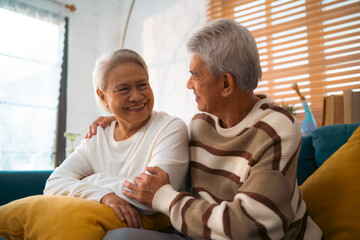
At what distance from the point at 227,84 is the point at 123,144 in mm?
514

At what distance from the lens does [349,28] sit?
9.21 feet

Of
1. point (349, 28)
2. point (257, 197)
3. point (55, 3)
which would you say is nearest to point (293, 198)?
point (257, 197)

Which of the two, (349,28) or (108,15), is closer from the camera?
(349,28)

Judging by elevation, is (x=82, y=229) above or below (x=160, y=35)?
below

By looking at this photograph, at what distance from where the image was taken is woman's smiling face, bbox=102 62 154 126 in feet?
4.42

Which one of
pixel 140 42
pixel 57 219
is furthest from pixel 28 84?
pixel 57 219

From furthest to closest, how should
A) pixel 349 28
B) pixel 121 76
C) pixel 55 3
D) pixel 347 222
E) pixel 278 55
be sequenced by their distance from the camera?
pixel 55 3, pixel 278 55, pixel 349 28, pixel 121 76, pixel 347 222

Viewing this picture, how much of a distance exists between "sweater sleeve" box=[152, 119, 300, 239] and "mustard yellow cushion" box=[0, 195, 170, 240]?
7.7 inches

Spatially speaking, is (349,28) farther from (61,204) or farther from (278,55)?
(61,204)

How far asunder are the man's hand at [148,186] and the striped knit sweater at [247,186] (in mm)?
30

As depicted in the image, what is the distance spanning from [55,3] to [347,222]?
4159mm

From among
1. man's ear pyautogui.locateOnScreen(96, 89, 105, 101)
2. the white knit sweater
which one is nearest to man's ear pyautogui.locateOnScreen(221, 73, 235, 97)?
the white knit sweater

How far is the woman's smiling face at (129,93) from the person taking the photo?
1348mm

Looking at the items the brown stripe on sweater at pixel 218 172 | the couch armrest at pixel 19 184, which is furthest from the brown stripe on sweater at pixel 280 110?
the couch armrest at pixel 19 184
